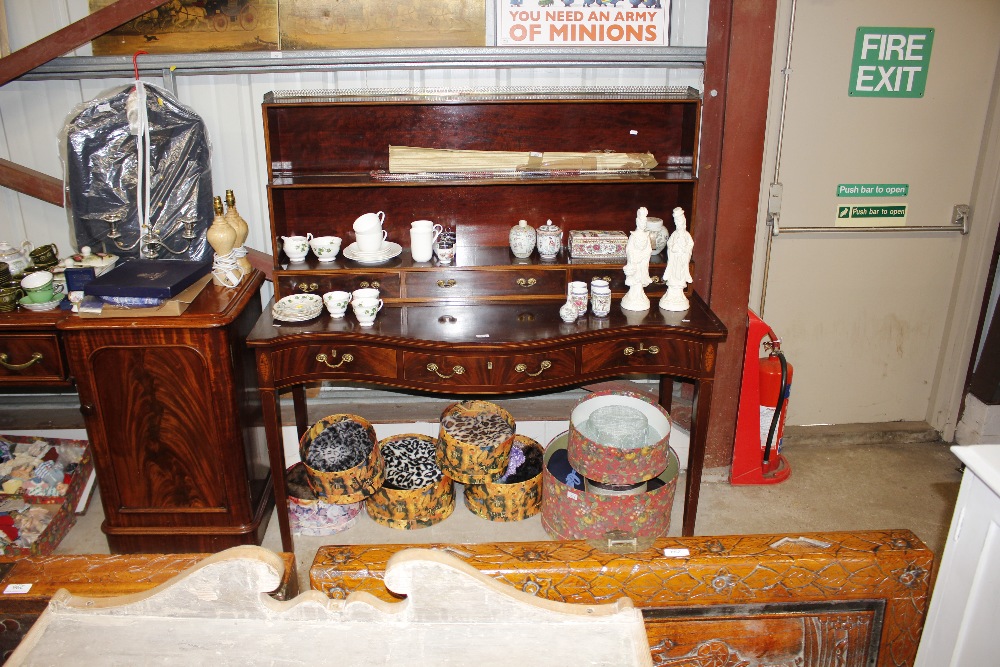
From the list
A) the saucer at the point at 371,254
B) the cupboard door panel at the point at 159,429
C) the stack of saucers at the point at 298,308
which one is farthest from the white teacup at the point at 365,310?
the cupboard door panel at the point at 159,429

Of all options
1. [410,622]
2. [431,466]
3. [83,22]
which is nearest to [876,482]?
[431,466]

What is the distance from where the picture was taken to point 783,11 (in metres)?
3.08

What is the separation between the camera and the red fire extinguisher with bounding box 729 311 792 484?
3.20 m

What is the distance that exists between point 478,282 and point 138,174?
4.60 ft

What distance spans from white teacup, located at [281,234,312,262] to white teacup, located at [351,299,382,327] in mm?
380

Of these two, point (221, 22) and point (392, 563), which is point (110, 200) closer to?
point (221, 22)

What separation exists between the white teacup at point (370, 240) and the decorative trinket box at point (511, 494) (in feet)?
3.45

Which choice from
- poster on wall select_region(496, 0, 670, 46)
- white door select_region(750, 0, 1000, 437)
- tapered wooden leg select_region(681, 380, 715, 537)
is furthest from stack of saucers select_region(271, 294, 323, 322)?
white door select_region(750, 0, 1000, 437)

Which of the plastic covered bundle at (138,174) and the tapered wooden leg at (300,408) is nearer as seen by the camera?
the plastic covered bundle at (138,174)

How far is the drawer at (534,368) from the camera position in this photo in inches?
102

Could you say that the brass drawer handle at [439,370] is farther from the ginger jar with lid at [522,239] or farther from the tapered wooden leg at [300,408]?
the tapered wooden leg at [300,408]

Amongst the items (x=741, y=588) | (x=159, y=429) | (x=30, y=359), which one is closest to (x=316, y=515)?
(x=159, y=429)

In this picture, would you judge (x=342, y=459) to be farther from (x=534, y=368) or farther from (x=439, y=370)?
(x=534, y=368)

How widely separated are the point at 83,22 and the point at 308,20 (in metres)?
0.84
